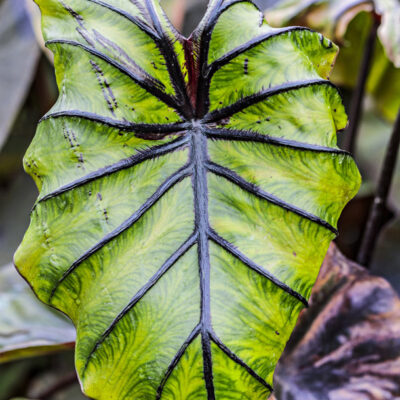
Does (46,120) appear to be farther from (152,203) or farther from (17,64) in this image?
(17,64)

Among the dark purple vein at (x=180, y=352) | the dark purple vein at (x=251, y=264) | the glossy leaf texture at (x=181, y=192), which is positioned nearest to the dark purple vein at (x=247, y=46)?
the glossy leaf texture at (x=181, y=192)

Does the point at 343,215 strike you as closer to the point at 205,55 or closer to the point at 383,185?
the point at 383,185

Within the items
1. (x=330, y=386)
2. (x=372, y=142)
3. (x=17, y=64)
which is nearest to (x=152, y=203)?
(x=330, y=386)

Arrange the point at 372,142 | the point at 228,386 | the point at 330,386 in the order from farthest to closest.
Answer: the point at 372,142, the point at 330,386, the point at 228,386

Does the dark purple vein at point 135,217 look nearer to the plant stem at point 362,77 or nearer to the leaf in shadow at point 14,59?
the plant stem at point 362,77

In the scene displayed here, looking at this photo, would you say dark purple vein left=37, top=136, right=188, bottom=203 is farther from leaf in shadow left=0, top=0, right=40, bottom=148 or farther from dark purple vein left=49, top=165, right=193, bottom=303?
leaf in shadow left=0, top=0, right=40, bottom=148

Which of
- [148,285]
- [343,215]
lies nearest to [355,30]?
[343,215]
